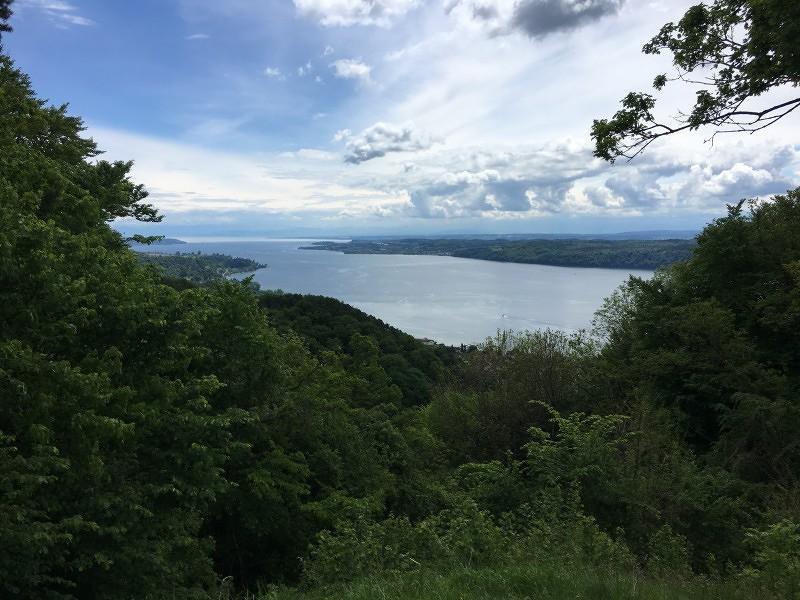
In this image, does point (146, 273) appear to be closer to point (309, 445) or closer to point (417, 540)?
point (309, 445)

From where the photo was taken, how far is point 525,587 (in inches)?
191

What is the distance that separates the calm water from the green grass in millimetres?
63742

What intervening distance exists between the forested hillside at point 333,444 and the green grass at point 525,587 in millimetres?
32

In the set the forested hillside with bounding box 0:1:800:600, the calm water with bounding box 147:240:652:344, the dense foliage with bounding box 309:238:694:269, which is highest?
the dense foliage with bounding box 309:238:694:269

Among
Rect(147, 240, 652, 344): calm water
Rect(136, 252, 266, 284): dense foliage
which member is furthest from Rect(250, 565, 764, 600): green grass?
Rect(147, 240, 652, 344): calm water

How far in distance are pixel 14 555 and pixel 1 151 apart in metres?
5.69

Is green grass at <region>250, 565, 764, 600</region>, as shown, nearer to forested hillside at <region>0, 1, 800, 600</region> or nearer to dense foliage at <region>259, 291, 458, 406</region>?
forested hillside at <region>0, 1, 800, 600</region>

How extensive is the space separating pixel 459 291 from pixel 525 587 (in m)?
116

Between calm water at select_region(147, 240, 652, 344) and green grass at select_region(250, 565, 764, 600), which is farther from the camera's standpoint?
calm water at select_region(147, 240, 652, 344)

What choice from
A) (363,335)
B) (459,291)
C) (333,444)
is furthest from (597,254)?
(333,444)

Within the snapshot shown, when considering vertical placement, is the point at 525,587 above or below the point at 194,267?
below

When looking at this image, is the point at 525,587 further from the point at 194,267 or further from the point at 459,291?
the point at 459,291

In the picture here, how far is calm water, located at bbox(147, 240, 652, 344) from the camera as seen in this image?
7912 centimetres

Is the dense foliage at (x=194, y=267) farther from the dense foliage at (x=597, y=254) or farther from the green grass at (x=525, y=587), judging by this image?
the dense foliage at (x=597, y=254)
